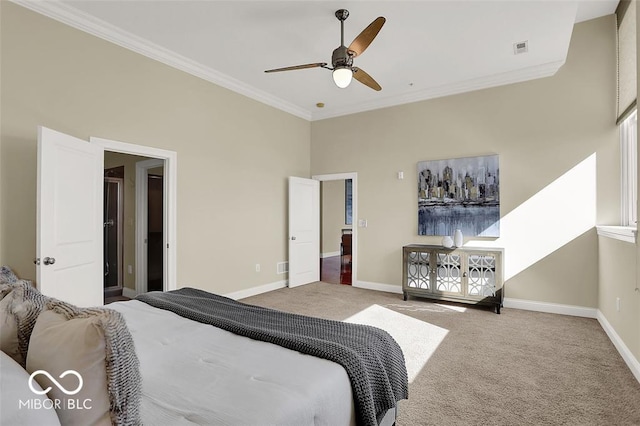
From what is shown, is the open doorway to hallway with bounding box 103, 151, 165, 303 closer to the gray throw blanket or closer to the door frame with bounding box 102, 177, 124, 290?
the door frame with bounding box 102, 177, 124, 290

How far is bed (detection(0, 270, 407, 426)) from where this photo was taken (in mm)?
893

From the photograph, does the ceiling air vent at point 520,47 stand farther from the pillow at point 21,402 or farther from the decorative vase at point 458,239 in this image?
the pillow at point 21,402

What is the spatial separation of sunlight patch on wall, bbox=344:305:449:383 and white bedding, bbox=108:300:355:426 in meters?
1.49

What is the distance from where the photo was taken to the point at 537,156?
171 inches

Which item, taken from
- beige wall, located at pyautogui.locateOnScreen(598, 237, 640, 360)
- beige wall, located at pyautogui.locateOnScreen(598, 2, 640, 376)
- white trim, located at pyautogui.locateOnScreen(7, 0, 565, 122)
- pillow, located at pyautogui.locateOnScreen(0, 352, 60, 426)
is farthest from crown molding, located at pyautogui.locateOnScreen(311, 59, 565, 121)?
pillow, located at pyautogui.locateOnScreen(0, 352, 60, 426)

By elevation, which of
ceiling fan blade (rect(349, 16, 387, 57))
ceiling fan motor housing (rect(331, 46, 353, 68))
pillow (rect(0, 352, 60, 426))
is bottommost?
pillow (rect(0, 352, 60, 426))

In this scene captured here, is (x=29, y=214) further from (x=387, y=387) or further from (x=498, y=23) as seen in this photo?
(x=498, y=23)

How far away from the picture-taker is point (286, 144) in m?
5.87

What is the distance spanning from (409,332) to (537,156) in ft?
9.44

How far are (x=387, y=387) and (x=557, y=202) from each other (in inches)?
155

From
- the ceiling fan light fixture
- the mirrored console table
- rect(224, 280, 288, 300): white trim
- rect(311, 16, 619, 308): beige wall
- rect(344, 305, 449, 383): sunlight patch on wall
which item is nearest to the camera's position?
rect(344, 305, 449, 383): sunlight patch on wall

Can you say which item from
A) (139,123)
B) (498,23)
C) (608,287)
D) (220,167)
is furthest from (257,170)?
(608,287)

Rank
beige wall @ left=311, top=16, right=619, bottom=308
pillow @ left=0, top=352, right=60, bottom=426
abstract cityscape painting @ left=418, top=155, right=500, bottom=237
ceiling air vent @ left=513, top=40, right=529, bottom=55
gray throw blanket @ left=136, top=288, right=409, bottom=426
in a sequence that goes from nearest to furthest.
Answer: pillow @ left=0, top=352, right=60, bottom=426, gray throw blanket @ left=136, top=288, right=409, bottom=426, ceiling air vent @ left=513, top=40, right=529, bottom=55, beige wall @ left=311, top=16, right=619, bottom=308, abstract cityscape painting @ left=418, top=155, right=500, bottom=237

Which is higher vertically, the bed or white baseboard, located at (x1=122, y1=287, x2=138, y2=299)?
the bed
